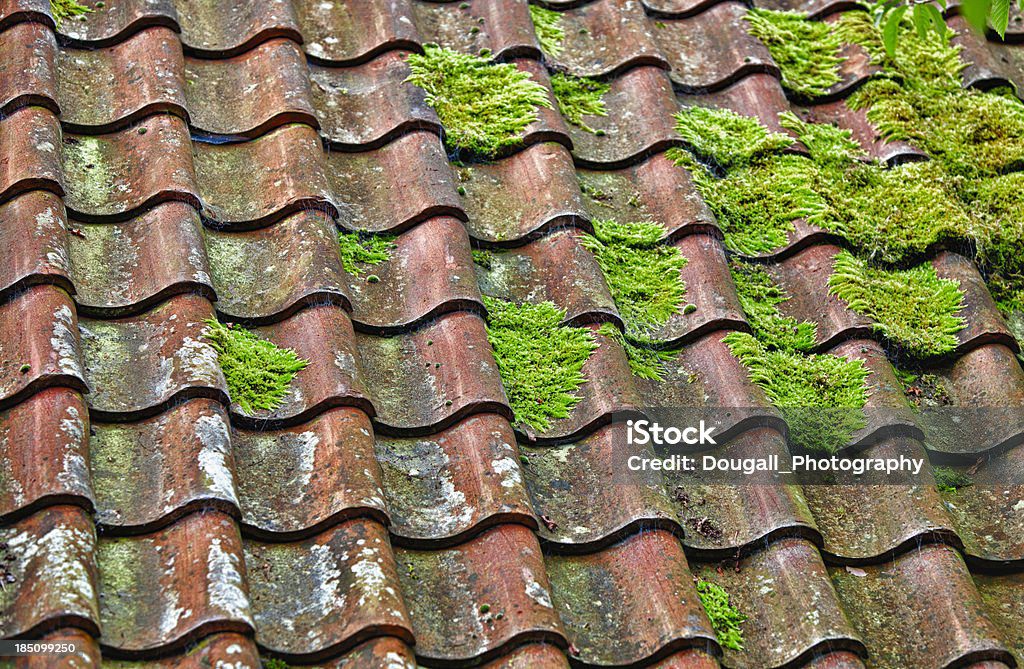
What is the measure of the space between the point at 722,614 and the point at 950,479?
2.79ft

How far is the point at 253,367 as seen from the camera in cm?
242

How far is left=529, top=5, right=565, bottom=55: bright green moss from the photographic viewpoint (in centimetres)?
363

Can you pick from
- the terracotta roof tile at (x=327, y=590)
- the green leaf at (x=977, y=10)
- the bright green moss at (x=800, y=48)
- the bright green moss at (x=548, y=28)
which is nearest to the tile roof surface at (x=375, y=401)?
the terracotta roof tile at (x=327, y=590)

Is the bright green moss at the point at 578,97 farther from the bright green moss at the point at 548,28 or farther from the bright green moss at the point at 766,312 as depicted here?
the bright green moss at the point at 766,312

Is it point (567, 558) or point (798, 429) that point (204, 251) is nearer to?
point (567, 558)

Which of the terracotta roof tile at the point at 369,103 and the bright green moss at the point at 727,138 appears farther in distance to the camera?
the bright green moss at the point at 727,138

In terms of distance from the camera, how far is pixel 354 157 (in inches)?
122

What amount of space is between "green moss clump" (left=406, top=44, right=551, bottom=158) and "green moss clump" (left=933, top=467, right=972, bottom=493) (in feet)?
4.90

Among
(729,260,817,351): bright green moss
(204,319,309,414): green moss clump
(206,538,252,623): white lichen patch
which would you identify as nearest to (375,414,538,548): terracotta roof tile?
(204,319,309,414): green moss clump

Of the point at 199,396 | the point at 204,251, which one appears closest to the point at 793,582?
the point at 199,396

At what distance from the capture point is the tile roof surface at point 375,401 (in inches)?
79.4

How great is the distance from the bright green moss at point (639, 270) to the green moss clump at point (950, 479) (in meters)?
0.79

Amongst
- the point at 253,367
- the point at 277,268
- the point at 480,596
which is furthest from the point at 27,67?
the point at 480,596

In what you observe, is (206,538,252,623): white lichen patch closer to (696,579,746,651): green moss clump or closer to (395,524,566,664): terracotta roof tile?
(395,524,566,664): terracotta roof tile
